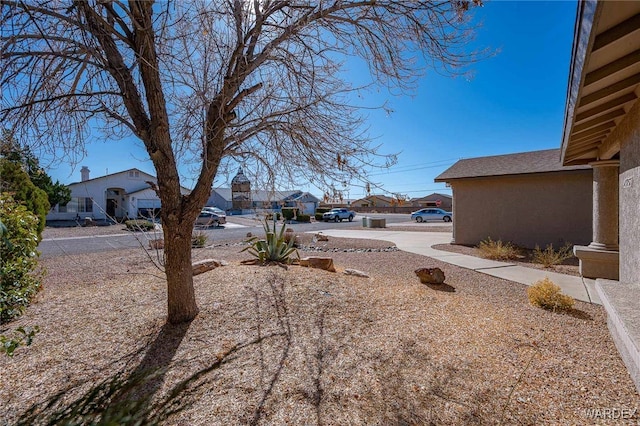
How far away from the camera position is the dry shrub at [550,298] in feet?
15.1

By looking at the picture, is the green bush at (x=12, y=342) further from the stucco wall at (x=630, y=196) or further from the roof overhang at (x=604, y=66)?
the stucco wall at (x=630, y=196)

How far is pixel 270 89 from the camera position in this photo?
4.41m

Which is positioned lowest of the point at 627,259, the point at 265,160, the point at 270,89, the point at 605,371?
the point at 605,371

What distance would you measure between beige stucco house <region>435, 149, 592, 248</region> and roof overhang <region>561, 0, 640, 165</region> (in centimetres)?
522

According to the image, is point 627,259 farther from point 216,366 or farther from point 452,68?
point 216,366

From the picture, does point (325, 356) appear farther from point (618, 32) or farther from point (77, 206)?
point (77, 206)

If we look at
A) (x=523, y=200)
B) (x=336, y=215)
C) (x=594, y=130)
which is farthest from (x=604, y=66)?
(x=336, y=215)

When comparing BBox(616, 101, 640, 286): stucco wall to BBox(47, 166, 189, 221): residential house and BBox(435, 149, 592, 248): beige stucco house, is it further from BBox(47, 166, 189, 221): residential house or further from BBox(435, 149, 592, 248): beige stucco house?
BBox(47, 166, 189, 221): residential house

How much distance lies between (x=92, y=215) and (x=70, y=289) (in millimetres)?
30455

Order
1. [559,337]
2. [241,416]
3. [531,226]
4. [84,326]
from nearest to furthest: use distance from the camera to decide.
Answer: [241,416], [559,337], [84,326], [531,226]

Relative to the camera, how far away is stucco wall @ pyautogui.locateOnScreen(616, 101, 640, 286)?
3.89 metres

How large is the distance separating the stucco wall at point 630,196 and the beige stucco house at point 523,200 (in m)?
5.32

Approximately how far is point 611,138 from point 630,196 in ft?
6.53

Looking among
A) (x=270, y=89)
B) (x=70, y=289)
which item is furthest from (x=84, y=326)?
(x=270, y=89)
